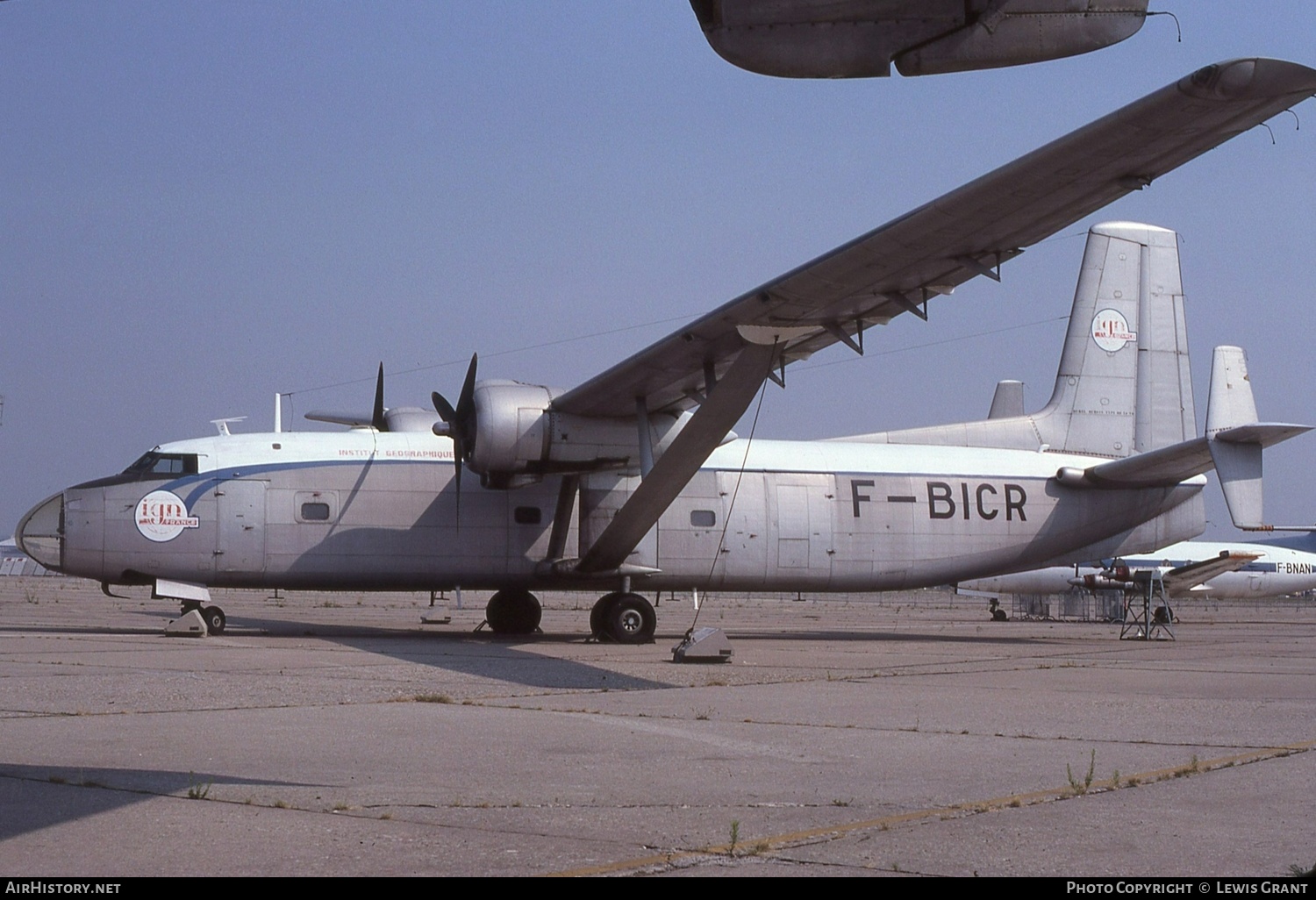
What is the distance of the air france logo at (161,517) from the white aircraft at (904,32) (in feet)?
56.8

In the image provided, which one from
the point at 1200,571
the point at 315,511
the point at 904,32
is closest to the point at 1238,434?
the point at 315,511

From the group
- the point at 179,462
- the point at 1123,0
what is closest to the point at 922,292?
the point at 1123,0

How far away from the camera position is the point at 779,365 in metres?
17.2

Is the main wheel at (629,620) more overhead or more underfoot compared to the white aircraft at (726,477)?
more underfoot

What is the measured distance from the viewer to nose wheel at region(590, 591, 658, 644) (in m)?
20.7

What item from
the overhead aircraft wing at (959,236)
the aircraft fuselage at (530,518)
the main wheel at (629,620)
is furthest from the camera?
the main wheel at (629,620)

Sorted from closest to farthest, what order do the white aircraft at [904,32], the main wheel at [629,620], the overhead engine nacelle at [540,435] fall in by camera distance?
the white aircraft at [904,32] → the overhead engine nacelle at [540,435] → the main wheel at [629,620]

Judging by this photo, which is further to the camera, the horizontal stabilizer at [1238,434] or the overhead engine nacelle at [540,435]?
the overhead engine nacelle at [540,435]

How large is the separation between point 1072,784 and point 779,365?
35.5ft

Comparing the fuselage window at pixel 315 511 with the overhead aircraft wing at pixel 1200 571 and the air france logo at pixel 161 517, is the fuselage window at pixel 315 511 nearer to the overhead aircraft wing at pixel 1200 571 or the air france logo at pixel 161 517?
the air france logo at pixel 161 517

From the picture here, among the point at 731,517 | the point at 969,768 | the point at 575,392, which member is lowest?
the point at 969,768

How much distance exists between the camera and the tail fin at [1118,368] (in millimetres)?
25125

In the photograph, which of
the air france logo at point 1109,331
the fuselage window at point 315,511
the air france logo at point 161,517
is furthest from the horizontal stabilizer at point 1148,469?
the air france logo at point 161,517

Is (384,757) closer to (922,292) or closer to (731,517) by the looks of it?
(922,292)
